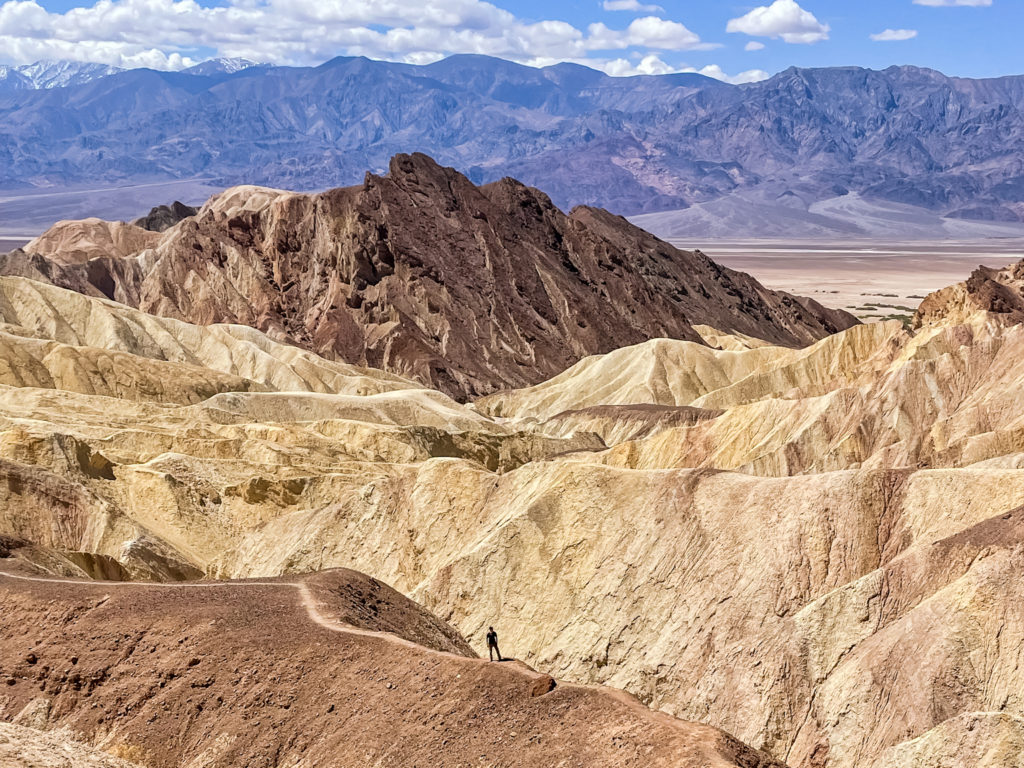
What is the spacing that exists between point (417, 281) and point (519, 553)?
274 feet

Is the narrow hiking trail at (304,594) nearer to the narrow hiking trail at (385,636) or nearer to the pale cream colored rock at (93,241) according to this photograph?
the narrow hiking trail at (385,636)

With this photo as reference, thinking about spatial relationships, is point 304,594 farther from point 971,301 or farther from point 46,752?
point 971,301

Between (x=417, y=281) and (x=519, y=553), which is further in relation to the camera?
(x=417, y=281)

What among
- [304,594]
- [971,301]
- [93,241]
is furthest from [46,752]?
[93,241]

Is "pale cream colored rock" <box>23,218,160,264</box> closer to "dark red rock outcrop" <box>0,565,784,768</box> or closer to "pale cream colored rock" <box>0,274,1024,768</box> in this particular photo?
"pale cream colored rock" <box>0,274,1024,768</box>

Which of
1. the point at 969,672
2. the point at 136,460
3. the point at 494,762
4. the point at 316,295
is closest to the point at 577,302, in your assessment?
the point at 316,295

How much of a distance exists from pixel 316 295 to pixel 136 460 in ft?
233

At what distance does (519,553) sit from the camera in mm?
43906

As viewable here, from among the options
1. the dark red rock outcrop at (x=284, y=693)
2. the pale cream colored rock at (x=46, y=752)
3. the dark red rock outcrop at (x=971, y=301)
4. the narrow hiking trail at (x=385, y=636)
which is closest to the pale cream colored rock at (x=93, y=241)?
the dark red rock outcrop at (x=971, y=301)

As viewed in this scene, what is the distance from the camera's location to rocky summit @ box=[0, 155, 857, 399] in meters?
121

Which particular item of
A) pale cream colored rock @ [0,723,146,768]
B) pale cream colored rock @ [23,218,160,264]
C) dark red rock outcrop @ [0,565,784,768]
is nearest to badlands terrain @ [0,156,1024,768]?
dark red rock outcrop @ [0,565,784,768]

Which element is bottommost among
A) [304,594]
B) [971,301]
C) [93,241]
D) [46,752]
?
[46,752]

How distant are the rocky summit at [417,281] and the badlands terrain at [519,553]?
37.6ft

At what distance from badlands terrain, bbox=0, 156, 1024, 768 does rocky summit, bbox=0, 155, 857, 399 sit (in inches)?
451
